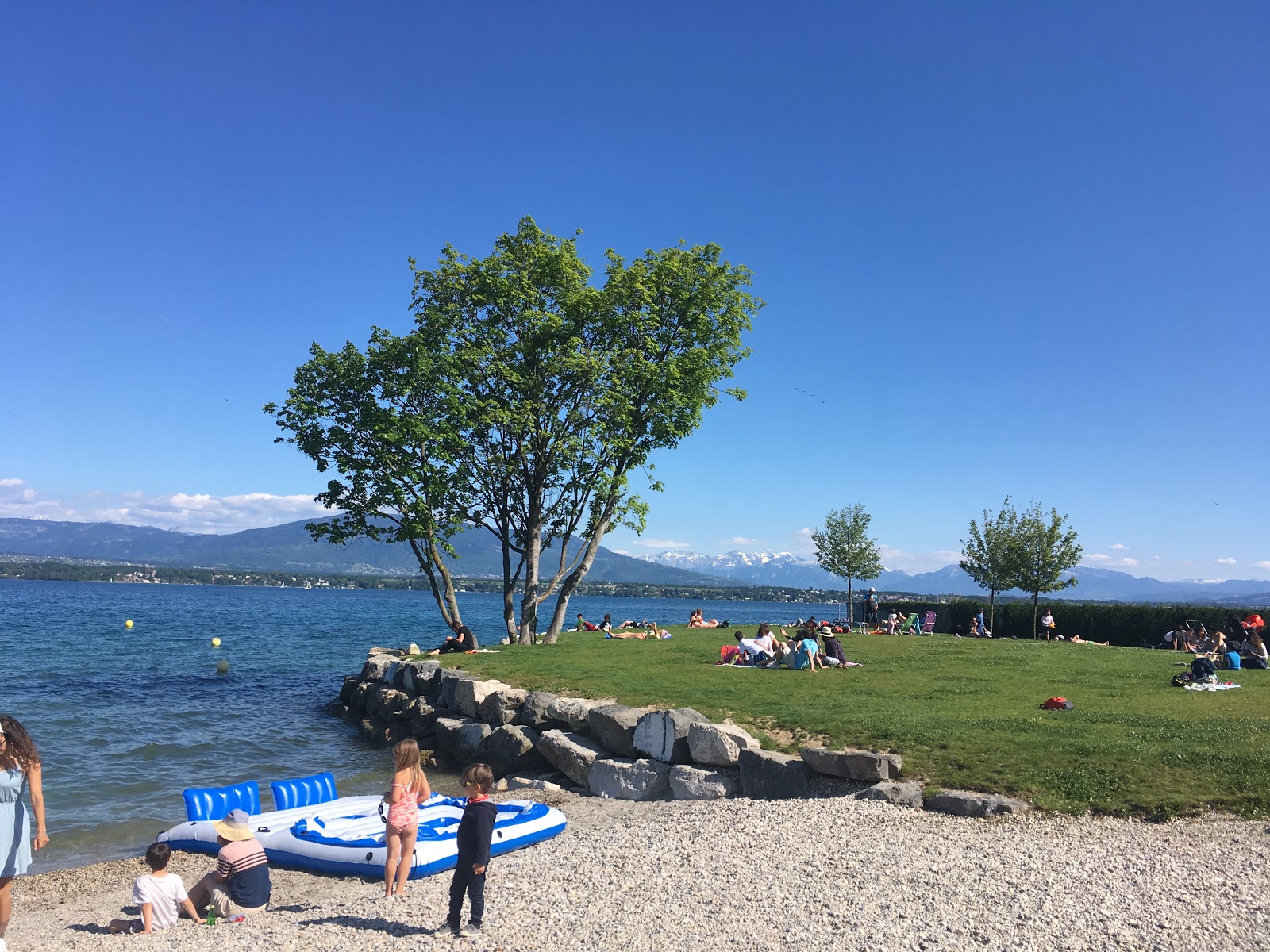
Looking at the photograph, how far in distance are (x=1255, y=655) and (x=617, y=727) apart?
19.1 m

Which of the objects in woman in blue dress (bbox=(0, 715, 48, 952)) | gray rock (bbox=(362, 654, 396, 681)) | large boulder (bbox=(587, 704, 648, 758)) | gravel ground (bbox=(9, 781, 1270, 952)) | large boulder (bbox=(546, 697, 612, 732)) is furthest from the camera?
gray rock (bbox=(362, 654, 396, 681))

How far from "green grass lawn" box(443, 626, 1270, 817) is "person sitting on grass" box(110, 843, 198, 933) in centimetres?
763

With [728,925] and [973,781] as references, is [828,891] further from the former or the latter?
[973,781]

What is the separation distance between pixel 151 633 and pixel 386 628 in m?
16.4

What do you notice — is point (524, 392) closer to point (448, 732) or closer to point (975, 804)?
point (448, 732)

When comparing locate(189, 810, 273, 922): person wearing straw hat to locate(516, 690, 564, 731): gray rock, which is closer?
locate(189, 810, 273, 922): person wearing straw hat

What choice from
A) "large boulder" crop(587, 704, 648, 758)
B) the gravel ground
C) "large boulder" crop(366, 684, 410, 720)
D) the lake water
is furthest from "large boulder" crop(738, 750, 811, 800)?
"large boulder" crop(366, 684, 410, 720)

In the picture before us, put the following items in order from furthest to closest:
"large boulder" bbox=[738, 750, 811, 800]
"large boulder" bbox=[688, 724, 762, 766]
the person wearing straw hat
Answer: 1. "large boulder" bbox=[688, 724, 762, 766]
2. "large boulder" bbox=[738, 750, 811, 800]
3. the person wearing straw hat

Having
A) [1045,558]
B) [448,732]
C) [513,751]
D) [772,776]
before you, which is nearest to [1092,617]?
[1045,558]

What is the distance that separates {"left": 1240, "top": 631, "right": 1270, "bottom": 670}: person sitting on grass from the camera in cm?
2164

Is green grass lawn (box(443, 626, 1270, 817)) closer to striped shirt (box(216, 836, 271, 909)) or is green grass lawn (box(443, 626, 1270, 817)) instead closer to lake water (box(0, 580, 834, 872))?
lake water (box(0, 580, 834, 872))

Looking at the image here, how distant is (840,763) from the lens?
10.4 m

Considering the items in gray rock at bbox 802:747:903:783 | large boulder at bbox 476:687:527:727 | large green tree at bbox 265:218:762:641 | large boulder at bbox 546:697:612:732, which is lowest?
large boulder at bbox 476:687:527:727

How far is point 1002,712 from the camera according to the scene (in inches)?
513
